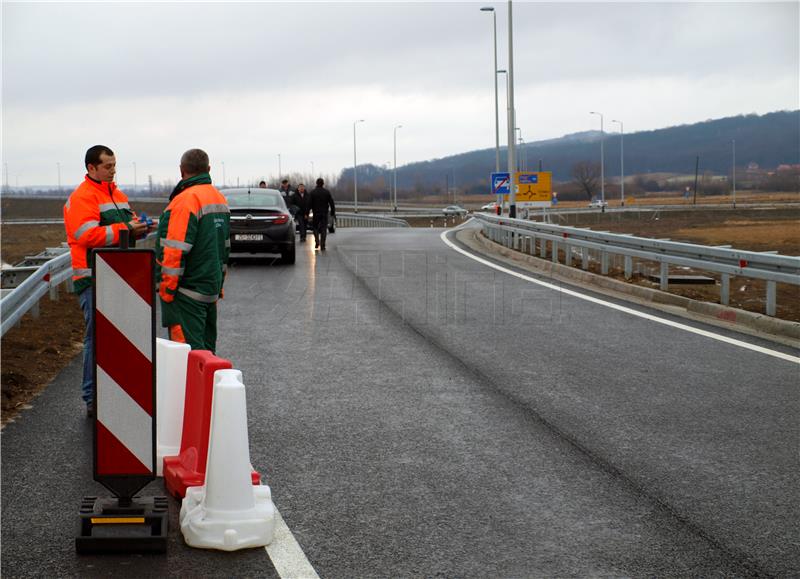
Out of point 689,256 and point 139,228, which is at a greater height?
point 139,228

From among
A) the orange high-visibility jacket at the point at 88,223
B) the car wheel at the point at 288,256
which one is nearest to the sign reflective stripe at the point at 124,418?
the orange high-visibility jacket at the point at 88,223

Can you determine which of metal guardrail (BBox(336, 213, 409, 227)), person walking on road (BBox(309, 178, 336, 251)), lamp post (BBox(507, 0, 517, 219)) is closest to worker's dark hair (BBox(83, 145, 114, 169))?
person walking on road (BBox(309, 178, 336, 251))

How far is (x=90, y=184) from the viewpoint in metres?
7.77

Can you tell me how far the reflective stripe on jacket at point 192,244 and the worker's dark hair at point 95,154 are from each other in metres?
0.69

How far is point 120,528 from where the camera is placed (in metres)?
5.06

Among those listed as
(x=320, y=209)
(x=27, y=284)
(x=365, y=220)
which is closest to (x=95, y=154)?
(x=27, y=284)

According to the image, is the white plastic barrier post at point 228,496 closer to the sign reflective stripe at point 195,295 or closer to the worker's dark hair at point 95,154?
the sign reflective stripe at point 195,295

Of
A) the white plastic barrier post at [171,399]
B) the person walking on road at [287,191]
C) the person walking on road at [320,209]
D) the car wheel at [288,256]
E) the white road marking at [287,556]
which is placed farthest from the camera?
the person walking on road at [287,191]

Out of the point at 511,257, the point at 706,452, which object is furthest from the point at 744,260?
the point at 511,257

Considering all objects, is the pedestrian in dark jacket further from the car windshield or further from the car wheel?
the car wheel

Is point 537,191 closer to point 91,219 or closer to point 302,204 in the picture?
point 302,204

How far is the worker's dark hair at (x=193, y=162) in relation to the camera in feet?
24.2

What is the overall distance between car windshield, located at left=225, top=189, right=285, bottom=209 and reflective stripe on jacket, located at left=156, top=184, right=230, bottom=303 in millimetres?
15100

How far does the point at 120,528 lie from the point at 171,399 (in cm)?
152
